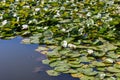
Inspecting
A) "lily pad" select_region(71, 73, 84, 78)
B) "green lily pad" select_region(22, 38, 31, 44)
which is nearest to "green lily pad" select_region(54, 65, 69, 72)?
"lily pad" select_region(71, 73, 84, 78)

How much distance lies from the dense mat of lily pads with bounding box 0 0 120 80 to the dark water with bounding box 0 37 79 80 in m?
0.09

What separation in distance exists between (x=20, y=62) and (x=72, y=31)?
888 millimetres

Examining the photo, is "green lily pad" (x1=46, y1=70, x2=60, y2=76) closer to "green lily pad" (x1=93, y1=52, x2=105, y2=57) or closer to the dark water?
the dark water

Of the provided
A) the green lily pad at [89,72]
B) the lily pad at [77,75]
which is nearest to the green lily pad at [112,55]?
the green lily pad at [89,72]

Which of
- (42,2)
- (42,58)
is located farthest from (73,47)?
(42,2)

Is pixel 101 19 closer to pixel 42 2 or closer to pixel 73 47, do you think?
pixel 73 47

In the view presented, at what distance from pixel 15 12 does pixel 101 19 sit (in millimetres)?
1453

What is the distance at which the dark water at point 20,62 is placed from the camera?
121 inches

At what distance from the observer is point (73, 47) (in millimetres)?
3531

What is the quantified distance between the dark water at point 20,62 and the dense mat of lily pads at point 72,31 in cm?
9

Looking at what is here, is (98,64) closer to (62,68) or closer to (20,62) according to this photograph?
(62,68)

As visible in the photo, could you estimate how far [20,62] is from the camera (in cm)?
342

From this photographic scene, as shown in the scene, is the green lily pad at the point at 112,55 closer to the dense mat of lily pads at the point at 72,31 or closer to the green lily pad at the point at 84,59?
the dense mat of lily pads at the point at 72,31

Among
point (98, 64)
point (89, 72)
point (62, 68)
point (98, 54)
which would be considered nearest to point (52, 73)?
point (62, 68)
